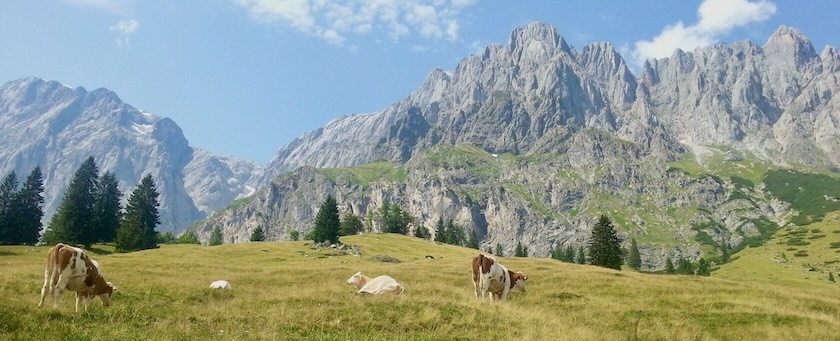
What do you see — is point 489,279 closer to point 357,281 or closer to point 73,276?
point 357,281

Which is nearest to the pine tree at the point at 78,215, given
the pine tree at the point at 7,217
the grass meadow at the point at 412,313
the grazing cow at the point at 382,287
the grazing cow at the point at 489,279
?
the pine tree at the point at 7,217

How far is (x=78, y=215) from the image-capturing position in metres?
87.7

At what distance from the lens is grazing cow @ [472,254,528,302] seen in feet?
81.8

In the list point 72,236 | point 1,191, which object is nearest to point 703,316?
point 72,236

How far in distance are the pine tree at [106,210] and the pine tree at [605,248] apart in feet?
291

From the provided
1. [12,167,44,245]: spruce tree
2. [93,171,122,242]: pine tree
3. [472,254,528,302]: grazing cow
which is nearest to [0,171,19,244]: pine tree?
[12,167,44,245]: spruce tree

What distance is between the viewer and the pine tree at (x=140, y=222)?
82.1 m

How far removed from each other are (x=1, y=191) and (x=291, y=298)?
106 m

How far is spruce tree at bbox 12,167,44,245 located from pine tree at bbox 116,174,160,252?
48.8ft

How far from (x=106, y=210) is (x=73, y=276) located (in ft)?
293

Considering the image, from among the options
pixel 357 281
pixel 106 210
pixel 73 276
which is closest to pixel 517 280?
pixel 357 281

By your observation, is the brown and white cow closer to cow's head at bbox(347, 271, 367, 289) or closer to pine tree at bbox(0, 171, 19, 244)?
cow's head at bbox(347, 271, 367, 289)

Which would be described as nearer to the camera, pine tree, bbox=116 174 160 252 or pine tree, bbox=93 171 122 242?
pine tree, bbox=116 174 160 252

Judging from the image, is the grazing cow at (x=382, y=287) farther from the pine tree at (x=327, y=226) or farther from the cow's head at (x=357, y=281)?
the pine tree at (x=327, y=226)
